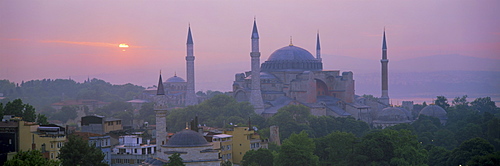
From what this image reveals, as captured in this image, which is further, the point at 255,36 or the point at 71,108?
the point at 71,108

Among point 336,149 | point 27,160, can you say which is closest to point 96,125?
point 336,149

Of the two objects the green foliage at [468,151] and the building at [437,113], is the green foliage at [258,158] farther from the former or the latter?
the building at [437,113]

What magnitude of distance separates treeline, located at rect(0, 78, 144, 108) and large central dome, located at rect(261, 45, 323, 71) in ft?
110

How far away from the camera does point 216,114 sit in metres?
68.0

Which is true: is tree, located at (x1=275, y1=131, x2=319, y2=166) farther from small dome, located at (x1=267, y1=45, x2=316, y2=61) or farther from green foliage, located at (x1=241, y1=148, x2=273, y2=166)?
small dome, located at (x1=267, y1=45, x2=316, y2=61)

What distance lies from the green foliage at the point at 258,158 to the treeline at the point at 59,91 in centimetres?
6126

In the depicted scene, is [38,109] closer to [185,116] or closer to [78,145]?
[185,116]

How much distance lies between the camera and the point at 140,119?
73.6 m

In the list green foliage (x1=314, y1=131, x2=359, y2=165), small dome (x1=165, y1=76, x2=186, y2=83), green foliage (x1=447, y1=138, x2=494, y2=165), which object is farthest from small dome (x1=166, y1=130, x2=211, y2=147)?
small dome (x1=165, y1=76, x2=186, y2=83)

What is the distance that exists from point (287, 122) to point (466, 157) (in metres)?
20.5

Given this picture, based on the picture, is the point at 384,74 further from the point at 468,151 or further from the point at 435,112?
the point at 468,151

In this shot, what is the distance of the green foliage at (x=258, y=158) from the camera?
39.7m

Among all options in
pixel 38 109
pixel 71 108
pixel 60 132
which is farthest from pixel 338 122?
pixel 38 109

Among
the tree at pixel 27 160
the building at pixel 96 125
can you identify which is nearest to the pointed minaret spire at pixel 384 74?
the building at pixel 96 125
